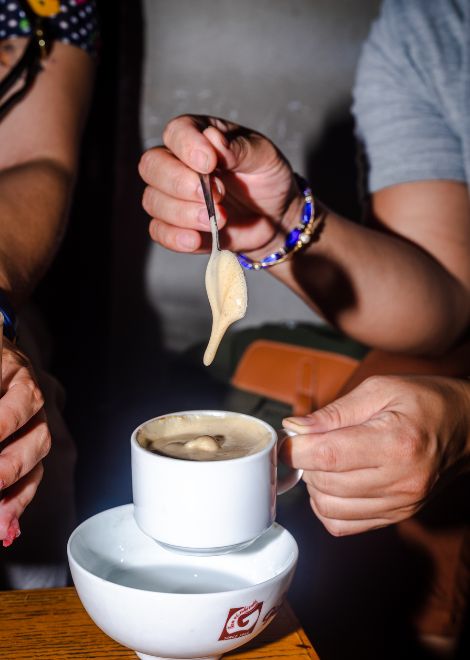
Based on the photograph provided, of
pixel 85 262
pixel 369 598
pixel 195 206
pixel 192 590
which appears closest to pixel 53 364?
pixel 85 262

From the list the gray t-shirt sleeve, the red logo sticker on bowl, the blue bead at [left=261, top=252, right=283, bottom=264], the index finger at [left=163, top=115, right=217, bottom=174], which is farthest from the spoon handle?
the gray t-shirt sleeve

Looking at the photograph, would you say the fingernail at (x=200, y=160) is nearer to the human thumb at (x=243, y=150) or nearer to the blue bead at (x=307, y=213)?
the human thumb at (x=243, y=150)

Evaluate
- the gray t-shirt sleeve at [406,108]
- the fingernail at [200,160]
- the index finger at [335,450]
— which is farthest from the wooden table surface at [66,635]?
the gray t-shirt sleeve at [406,108]

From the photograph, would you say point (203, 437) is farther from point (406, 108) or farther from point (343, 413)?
point (406, 108)

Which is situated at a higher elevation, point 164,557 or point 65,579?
point 164,557

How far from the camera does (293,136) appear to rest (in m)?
2.83

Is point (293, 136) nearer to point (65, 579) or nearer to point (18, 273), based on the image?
point (18, 273)

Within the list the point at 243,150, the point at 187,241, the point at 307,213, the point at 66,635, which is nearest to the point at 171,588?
the point at 66,635

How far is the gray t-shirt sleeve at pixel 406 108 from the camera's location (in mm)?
1578

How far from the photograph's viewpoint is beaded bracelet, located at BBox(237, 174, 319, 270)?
1282mm

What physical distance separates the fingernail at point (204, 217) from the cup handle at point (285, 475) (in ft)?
1.07

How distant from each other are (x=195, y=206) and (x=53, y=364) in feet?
5.42

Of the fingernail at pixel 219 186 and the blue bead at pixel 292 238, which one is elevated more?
the fingernail at pixel 219 186

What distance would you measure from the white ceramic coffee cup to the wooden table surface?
0.13 meters
